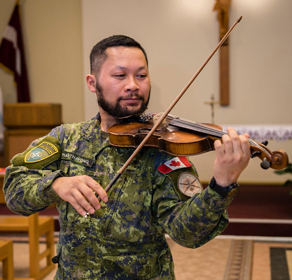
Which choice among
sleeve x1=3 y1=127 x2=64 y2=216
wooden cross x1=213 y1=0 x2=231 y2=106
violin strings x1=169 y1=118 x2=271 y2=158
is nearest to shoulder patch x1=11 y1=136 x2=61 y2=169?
sleeve x1=3 y1=127 x2=64 y2=216

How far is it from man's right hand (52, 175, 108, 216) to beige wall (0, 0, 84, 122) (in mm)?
6034

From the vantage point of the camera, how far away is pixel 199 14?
640 cm

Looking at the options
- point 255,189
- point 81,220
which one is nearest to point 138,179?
point 81,220

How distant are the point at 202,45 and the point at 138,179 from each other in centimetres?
517

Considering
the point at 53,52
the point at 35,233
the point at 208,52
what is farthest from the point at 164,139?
the point at 53,52

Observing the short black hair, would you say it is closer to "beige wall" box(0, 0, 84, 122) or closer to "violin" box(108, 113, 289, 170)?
"violin" box(108, 113, 289, 170)

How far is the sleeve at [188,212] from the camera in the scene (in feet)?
4.12

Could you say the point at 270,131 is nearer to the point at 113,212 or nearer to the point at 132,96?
the point at 132,96

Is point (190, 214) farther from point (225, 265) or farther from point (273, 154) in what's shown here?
point (225, 265)

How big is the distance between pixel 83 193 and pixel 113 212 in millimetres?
291

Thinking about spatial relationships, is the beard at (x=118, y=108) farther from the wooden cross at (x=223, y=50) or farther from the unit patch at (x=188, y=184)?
the wooden cross at (x=223, y=50)

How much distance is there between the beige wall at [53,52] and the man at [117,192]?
5645 millimetres

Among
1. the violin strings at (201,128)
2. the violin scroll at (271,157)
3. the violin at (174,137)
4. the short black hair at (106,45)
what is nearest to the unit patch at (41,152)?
the violin at (174,137)

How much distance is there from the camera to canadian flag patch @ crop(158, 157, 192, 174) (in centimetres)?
146
